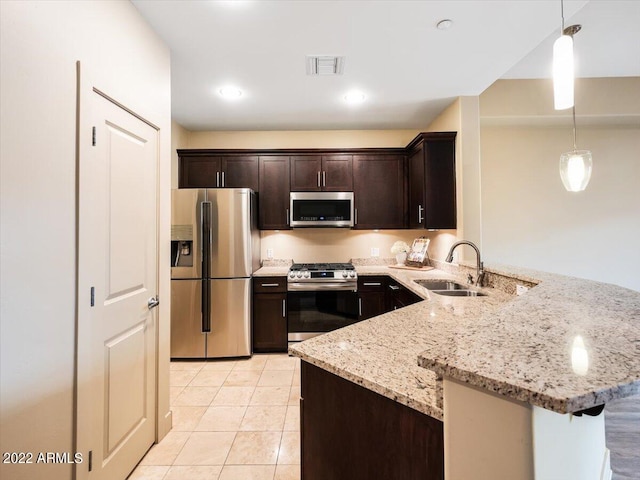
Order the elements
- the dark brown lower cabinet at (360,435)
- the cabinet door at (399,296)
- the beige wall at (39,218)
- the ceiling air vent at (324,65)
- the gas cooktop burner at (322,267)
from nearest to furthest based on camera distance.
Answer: the dark brown lower cabinet at (360,435) → the beige wall at (39,218) → the ceiling air vent at (324,65) → the cabinet door at (399,296) → the gas cooktop burner at (322,267)

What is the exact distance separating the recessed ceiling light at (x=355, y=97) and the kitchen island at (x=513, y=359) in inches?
91.6

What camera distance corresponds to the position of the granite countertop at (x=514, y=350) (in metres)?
0.48

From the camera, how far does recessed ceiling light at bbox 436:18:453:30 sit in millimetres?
1839

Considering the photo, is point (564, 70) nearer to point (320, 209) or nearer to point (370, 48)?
point (370, 48)

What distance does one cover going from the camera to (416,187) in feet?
10.7

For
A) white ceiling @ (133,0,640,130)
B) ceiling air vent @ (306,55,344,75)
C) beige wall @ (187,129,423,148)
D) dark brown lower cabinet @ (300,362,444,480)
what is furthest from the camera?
beige wall @ (187,129,423,148)

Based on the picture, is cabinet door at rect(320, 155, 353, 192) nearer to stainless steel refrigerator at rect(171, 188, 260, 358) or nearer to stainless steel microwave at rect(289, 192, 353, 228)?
stainless steel microwave at rect(289, 192, 353, 228)

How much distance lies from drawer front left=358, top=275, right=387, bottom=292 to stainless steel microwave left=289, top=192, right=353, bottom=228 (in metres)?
0.73

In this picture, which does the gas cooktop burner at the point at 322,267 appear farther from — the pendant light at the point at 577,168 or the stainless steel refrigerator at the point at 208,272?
the pendant light at the point at 577,168

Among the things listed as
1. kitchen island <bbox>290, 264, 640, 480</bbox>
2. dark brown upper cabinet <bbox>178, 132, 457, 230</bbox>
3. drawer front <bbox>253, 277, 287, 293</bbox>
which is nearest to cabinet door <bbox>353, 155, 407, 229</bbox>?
dark brown upper cabinet <bbox>178, 132, 457, 230</bbox>

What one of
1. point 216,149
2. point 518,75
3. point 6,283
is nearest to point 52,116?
point 6,283

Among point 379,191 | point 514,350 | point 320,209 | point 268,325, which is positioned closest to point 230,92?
point 320,209

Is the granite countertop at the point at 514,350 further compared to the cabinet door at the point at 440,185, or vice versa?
the cabinet door at the point at 440,185

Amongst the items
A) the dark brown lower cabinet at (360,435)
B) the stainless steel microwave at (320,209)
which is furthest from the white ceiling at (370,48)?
the dark brown lower cabinet at (360,435)
